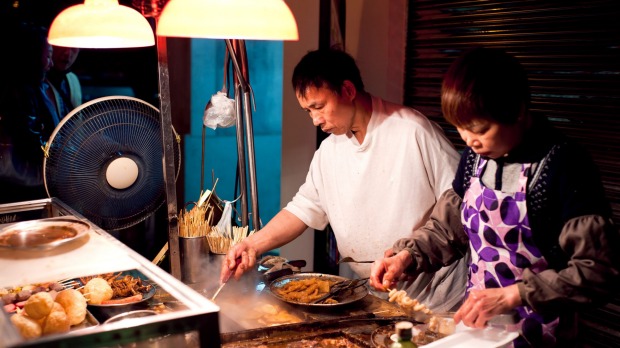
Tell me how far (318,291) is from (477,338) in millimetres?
1070

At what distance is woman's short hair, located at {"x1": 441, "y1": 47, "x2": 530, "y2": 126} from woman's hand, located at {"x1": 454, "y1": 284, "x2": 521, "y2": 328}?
1.84 feet

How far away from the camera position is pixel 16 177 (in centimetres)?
507

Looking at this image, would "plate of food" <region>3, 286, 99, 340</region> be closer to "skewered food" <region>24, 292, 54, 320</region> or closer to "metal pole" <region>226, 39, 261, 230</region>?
"skewered food" <region>24, 292, 54, 320</region>

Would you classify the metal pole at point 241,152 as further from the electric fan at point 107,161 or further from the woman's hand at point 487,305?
the woman's hand at point 487,305

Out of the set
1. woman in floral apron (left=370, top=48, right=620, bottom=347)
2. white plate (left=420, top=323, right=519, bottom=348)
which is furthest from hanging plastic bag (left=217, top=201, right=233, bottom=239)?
white plate (left=420, top=323, right=519, bottom=348)

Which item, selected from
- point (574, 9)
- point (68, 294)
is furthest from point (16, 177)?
point (574, 9)

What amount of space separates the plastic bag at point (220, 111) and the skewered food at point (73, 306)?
1832 mm

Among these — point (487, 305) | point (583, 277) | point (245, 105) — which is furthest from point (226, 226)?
point (583, 277)

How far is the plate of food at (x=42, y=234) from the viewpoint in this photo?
2.20 metres

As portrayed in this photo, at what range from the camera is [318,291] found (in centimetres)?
291

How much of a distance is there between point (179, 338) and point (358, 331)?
84 centimetres

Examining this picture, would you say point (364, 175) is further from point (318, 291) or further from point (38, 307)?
point (38, 307)

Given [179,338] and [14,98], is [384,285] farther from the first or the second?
[14,98]

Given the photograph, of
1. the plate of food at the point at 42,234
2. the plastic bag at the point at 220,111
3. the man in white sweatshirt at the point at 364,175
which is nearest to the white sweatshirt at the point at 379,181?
the man in white sweatshirt at the point at 364,175
